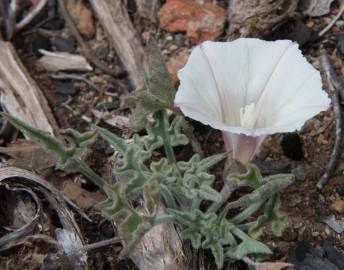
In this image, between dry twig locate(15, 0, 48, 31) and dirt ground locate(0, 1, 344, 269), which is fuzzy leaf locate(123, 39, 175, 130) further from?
dry twig locate(15, 0, 48, 31)

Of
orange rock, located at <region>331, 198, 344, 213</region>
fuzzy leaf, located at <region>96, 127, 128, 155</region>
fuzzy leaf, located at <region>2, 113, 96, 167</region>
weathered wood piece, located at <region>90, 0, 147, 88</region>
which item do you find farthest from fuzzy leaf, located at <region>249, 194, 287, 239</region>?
weathered wood piece, located at <region>90, 0, 147, 88</region>

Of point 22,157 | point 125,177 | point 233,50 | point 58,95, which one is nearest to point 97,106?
point 58,95

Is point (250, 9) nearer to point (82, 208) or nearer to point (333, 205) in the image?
point (333, 205)

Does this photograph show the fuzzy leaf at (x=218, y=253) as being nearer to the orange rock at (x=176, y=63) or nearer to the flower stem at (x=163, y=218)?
the flower stem at (x=163, y=218)

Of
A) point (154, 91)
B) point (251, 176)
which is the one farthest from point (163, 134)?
point (251, 176)

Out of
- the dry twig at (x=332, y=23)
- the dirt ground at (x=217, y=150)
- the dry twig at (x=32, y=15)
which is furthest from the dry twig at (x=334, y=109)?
the dry twig at (x=32, y=15)

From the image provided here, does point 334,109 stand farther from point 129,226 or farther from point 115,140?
point 129,226
